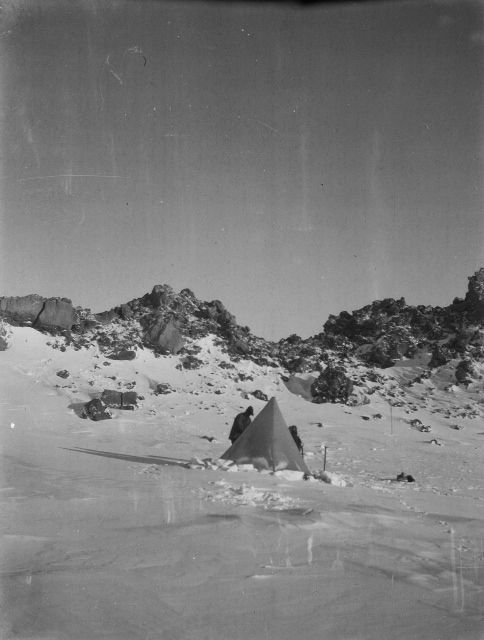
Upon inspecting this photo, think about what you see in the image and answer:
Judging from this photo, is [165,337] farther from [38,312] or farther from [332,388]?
[332,388]

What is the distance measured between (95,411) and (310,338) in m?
18.8

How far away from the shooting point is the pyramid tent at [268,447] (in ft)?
32.2

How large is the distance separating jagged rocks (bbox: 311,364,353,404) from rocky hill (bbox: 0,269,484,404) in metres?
0.05

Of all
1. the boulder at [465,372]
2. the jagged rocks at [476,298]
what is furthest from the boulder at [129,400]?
the jagged rocks at [476,298]

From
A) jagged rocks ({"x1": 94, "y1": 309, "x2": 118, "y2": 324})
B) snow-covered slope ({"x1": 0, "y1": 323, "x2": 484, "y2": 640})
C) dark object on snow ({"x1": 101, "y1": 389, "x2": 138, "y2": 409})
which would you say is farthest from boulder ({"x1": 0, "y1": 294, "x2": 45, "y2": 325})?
snow-covered slope ({"x1": 0, "y1": 323, "x2": 484, "y2": 640})

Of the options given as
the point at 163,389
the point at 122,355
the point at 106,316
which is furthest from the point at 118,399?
the point at 106,316

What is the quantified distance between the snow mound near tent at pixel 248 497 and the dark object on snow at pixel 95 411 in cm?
1187

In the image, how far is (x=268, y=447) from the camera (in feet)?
32.8

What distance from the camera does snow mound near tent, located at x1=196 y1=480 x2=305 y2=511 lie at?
252 inches

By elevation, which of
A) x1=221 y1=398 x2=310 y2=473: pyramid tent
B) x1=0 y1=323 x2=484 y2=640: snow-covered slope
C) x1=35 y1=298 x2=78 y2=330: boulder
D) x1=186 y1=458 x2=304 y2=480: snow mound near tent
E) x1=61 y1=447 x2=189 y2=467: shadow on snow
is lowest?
x1=0 y1=323 x2=484 y2=640: snow-covered slope

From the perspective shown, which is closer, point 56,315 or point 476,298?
point 56,315

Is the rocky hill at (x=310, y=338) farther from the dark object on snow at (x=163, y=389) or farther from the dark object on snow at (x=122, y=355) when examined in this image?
the dark object on snow at (x=163, y=389)

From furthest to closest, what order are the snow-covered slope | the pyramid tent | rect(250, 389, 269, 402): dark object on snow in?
1. rect(250, 389, 269, 402): dark object on snow
2. the pyramid tent
3. the snow-covered slope

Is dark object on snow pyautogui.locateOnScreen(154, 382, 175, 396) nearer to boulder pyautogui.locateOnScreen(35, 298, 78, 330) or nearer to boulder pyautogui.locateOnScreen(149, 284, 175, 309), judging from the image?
boulder pyautogui.locateOnScreen(35, 298, 78, 330)
